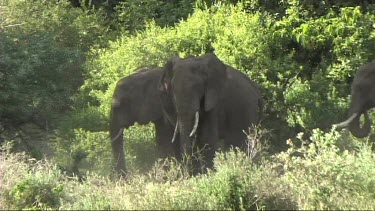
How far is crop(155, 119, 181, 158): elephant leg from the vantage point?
14258mm

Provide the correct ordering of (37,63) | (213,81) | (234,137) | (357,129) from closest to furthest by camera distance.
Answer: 1. (213,81)
2. (357,129)
3. (234,137)
4. (37,63)

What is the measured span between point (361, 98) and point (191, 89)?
106 inches

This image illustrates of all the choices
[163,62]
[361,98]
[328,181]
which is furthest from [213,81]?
[163,62]

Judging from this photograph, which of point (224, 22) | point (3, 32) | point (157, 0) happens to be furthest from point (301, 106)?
point (157, 0)

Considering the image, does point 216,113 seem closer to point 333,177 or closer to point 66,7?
point 333,177

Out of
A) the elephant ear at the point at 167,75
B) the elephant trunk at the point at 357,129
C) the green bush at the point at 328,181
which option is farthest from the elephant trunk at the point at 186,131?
the green bush at the point at 328,181

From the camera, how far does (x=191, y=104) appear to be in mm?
13008

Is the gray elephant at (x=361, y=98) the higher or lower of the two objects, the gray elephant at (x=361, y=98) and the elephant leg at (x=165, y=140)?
the higher

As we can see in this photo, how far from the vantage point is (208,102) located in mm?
13328

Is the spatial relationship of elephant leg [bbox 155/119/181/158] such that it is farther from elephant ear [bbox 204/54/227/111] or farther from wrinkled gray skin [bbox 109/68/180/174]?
elephant ear [bbox 204/54/227/111]

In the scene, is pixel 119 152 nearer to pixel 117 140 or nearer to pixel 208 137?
pixel 117 140

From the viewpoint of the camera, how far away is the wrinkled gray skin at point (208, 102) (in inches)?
514

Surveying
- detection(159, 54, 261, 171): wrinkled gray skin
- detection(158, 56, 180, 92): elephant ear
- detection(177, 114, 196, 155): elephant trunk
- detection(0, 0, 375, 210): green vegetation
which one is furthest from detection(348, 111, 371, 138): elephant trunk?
detection(158, 56, 180, 92): elephant ear

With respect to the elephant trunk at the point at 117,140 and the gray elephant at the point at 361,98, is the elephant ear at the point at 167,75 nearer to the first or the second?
the elephant trunk at the point at 117,140
